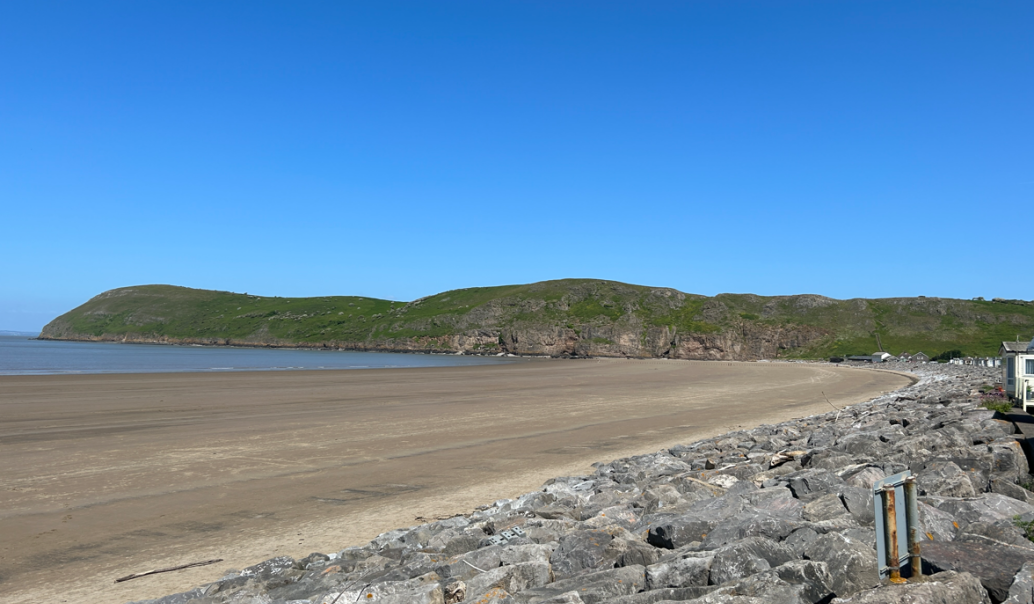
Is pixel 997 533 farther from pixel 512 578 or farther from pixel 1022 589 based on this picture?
pixel 512 578

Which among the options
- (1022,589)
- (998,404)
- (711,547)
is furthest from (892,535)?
(998,404)

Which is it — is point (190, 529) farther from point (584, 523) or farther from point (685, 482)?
point (685, 482)

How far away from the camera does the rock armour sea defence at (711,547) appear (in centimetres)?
414

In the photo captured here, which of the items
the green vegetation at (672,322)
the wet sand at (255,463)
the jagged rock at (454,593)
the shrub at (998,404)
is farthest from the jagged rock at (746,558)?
the green vegetation at (672,322)

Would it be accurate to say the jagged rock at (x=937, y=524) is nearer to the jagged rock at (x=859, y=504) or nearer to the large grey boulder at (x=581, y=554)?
the jagged rock at (x=859, y=504)

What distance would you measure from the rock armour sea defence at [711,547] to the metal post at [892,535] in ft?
0.59

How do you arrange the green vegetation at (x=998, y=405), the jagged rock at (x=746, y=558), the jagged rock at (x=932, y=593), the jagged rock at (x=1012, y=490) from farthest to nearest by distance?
the green vegetation at (x=998, y=405) → the jagged rock at (x=1012, y=490) → the jagged rock at (x=746, y=558) → the jagged rock at (x=932, y=593)

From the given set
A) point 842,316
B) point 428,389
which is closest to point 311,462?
point 428,389

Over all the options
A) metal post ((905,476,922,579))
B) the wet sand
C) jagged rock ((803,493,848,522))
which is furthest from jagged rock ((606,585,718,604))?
the wet sand

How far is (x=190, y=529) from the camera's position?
9.22 meters

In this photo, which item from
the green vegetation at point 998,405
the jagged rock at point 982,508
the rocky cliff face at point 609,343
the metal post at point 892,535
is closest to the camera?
the metal post at point 892,535

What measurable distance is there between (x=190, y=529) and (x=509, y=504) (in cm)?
466

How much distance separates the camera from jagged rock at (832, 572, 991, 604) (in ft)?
11.1

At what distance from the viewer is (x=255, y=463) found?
46.0 feet
